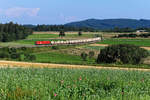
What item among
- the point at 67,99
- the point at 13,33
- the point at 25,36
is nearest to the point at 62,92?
the point at 67,99

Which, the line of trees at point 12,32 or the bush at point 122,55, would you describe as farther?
the line of trees at point 12,32

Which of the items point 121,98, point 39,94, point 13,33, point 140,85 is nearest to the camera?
point 121,98

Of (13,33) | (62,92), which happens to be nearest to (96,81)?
(62,92)

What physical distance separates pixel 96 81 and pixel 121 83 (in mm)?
1090

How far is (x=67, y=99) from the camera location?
7688 millimetres

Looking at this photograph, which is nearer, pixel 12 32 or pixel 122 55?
pixel 122 55

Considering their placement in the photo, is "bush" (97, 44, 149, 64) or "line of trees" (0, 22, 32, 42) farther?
"line of trees" (0, 22, 32, 42)

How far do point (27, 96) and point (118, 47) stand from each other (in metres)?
45.4

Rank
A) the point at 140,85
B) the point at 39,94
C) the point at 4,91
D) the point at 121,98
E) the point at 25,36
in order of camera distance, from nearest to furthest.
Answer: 1. the point at 121,98
2. the point at 39,94
3. the point at 4,91
4. the point at 140,85
5. the point at 25,36

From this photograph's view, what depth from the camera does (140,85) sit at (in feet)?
35.0

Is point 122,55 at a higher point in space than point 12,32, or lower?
lower

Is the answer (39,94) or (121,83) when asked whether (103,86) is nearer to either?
(121,83)

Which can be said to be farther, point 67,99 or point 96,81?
point 96,81

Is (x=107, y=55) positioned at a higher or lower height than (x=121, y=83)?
lower
